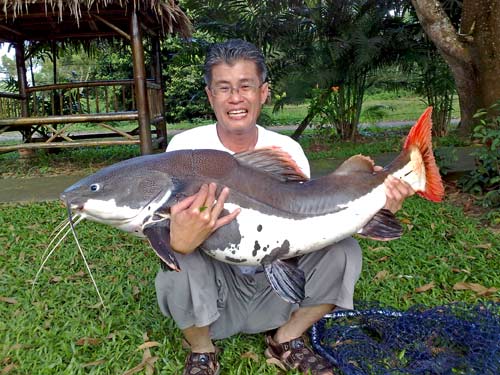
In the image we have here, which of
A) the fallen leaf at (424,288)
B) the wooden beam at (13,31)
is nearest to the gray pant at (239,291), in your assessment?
the fallen leaf at (424,288)

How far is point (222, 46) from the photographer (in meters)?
2.37

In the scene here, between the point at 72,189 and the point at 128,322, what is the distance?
1.23 meters

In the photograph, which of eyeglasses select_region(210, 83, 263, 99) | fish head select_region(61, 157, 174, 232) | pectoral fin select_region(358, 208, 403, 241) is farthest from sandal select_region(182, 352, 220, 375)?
eyeglasses select_region(210, 83, 263, 99)

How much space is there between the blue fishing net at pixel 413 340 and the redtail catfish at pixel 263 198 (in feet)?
1.77

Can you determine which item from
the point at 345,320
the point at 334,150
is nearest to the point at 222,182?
the point at 345,320

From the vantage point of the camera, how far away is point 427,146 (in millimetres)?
2162

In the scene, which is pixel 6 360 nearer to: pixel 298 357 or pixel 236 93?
pixel 298 357

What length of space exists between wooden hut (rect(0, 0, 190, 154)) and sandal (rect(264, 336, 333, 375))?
4.64 metres

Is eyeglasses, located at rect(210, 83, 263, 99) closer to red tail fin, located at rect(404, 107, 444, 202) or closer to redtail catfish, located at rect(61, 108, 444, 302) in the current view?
redtail catfish, located at rect(61, 108, 444, 302)

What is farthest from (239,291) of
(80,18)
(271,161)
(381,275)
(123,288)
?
(80,18)

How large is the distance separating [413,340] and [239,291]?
90 cm

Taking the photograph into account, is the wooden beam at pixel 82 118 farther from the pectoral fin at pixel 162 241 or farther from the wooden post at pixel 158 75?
the pectoral fin at pixel 162 241

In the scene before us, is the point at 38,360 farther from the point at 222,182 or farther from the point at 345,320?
the point at 345,320

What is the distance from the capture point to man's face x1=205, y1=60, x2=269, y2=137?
232 centimetres
